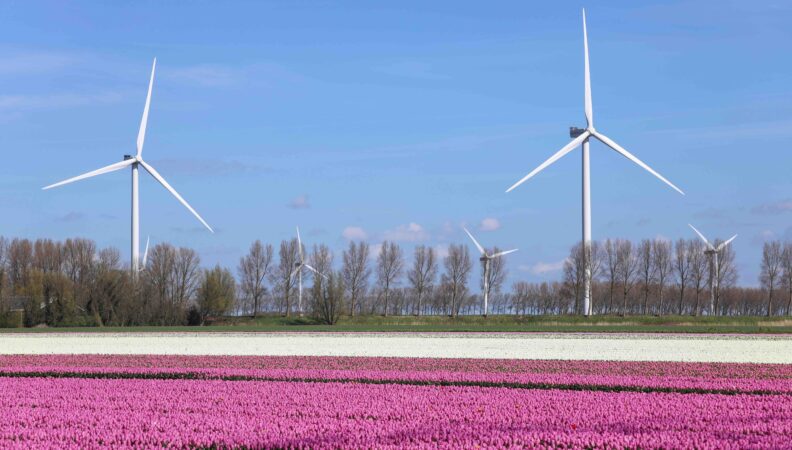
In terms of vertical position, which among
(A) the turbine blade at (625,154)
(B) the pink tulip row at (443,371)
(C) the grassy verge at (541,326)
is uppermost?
(A) the turbine blade at (625,154)

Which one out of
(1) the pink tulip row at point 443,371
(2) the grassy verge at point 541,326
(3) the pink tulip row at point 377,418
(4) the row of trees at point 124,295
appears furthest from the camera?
(4) the row of trees at point 124,295

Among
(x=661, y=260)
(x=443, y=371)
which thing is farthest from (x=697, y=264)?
(x=443, y=371)

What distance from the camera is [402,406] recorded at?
1648 centimetres

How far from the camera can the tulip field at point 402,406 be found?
13.0 meters

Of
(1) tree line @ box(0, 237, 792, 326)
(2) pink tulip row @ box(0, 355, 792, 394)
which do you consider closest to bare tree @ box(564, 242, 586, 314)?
(1) tree line @ box(0, 237, 792, 326)

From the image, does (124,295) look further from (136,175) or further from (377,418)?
(377,418)

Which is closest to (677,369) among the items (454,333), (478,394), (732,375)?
(732,375)

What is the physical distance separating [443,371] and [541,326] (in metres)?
38.7

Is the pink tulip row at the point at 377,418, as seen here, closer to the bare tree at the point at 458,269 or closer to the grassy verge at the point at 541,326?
the grassy verge at the point at 541,326

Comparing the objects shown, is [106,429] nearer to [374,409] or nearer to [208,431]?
[208,431]

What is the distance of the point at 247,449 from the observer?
1264cm

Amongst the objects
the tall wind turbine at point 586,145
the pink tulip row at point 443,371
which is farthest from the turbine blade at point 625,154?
the pink tulip row at point 443,371

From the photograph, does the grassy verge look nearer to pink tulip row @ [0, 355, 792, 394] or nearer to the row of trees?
the row of trees

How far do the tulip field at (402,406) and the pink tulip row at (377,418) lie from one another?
3cm
